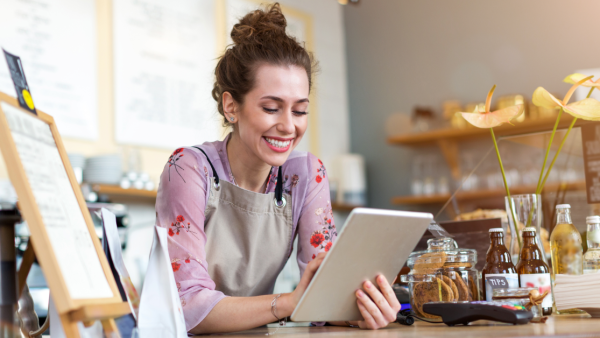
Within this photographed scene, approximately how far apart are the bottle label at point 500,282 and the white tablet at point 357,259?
0.70 feet

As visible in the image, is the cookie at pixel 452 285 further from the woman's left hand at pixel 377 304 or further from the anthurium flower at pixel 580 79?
the anthurium flower at pixel 580 79

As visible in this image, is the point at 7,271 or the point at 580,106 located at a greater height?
the point at 580,106

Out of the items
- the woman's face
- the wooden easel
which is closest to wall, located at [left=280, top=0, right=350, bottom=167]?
the woman's face

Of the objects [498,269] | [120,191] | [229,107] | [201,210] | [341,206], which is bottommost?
[341,206]

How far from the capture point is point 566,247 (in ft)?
4.06

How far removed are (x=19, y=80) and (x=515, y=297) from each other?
2.92ft

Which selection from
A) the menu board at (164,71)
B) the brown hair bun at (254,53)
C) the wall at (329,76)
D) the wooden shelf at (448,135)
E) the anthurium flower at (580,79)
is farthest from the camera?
the wall at (329,76)

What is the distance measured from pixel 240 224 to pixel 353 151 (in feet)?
11.6

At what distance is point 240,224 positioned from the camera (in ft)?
4.69

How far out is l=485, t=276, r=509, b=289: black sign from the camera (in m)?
1.12

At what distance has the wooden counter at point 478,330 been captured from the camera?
816 millimetres

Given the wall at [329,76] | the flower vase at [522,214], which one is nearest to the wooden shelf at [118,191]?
the wall at [329,76]

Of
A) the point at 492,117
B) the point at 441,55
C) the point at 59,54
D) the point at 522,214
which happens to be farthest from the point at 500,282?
the point at 441,55

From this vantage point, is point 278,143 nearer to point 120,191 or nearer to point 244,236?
point 244,236
